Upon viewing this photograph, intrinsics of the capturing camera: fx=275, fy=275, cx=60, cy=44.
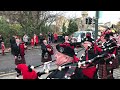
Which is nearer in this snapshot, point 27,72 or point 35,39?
point 27,72

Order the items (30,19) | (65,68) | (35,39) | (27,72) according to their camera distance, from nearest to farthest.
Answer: (27,72), (65,68), (35,39), (30,19)

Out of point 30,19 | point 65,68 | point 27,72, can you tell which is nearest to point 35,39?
point 30,19

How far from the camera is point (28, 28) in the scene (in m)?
24.1

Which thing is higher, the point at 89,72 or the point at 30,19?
the point at 30,19

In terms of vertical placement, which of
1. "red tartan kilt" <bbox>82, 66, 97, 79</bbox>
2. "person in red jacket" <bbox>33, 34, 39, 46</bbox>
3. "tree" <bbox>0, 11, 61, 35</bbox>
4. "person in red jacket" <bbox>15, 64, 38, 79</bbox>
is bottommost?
"person in red jacket" <bbox>33, 34, 39, 46</bbox>

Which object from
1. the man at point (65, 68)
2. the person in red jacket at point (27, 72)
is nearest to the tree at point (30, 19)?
the man at point (65, 68)

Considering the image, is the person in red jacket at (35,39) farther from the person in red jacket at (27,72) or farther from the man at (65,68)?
the person in red jacket at (27,72)

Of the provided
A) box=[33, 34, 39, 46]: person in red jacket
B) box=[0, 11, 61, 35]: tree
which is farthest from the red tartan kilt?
box=[0, 11, 61, 35]: tree

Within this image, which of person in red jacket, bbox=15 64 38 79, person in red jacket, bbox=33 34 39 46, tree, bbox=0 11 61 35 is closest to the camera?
person in red jacket, bbox=15 64 38 79

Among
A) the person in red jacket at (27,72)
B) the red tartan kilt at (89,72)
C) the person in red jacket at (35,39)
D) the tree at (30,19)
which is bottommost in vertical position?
the person in red jacket at (35,39)

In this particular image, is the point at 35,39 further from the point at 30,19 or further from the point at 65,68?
the point at 65,68

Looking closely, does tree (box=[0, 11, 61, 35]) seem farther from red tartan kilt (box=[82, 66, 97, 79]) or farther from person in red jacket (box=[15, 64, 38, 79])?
person in red jacket (box=[15, 64, 38, 79])
